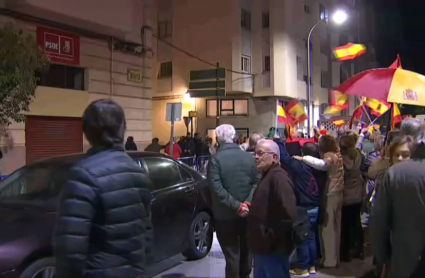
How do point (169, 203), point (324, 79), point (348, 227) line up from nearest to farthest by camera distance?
point (169, 203), point (348, 227), point (324, 79)

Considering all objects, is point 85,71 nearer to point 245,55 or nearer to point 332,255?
point 332,255

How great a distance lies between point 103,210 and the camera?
264 cm

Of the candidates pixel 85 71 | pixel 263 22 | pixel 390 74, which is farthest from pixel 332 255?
pixel 263 22

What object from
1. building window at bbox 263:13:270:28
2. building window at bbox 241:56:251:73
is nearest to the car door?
building window at bbox 241:56:251:73

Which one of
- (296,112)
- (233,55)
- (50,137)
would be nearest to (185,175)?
(296,112)

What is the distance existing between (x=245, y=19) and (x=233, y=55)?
10.4ft

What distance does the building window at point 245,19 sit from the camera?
2947 cm

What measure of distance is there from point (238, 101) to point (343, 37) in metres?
16.7

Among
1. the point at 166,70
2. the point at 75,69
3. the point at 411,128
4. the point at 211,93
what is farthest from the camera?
the point at 166,70

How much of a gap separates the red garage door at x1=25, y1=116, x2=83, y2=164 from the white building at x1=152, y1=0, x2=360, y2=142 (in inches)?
548

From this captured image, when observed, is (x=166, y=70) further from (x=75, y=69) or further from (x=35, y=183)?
(x=35, y=183)

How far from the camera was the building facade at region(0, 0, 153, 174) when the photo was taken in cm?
1350

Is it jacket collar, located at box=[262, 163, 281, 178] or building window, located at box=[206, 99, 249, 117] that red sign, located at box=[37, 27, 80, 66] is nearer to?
jacket collar, located at box=[262, 163, 281, 178]

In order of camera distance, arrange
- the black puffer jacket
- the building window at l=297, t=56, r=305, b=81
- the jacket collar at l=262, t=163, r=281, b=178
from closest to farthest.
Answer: the black puffer jacket → the jacket collar at l=262, t=163, r=281, b=178 → the building window at l=297, t=56, r=305, b=81
